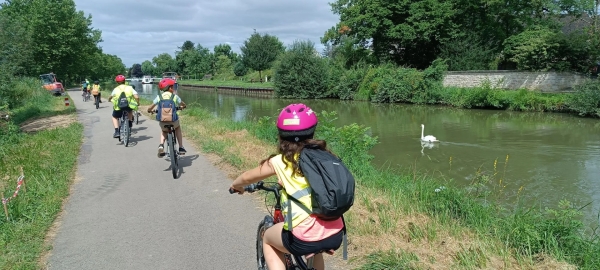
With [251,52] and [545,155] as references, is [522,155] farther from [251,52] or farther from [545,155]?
[251,52]

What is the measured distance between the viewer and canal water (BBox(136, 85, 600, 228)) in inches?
385

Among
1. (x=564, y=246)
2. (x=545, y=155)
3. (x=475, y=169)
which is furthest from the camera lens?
(x=545, y=155)

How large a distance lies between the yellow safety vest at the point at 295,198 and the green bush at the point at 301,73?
4304cm

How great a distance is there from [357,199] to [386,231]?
Answer: 1178 millimetres

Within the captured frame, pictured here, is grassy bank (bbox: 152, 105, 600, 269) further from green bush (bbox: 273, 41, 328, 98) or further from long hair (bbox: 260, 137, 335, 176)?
green bush (bbox: 273, 41, 328, 98)

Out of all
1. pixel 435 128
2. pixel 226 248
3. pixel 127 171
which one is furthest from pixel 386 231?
pixel 435 128

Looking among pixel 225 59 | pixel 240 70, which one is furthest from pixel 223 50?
pixel 240 70

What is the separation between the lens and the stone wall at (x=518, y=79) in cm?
3056

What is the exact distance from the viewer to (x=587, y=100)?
2436cm

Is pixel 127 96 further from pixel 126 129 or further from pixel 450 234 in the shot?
pixel 450 234

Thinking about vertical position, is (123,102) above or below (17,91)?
above

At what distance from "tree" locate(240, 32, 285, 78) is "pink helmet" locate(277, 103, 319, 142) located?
66.3 meters

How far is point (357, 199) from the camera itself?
5.75m

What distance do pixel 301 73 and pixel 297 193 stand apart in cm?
4427
